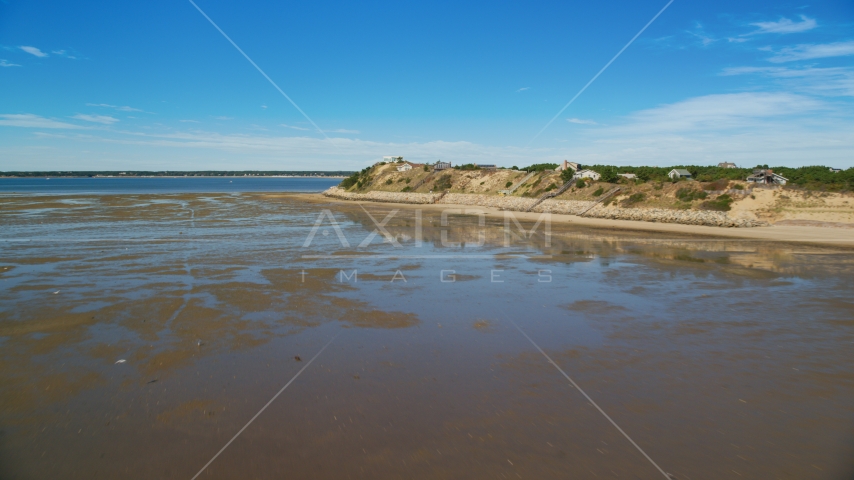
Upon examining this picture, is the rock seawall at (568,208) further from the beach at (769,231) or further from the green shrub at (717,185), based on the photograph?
the green shrub at (717,185)

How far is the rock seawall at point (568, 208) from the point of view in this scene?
3428 centimetres

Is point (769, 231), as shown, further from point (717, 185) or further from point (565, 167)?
point (565, 167)

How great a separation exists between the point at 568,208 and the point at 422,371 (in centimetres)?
4182

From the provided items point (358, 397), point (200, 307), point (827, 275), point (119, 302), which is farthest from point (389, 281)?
point (827, 275)

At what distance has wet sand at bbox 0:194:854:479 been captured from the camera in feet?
18.9

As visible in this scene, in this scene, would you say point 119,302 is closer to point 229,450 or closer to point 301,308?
point 301,308

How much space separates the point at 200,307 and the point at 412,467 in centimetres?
885

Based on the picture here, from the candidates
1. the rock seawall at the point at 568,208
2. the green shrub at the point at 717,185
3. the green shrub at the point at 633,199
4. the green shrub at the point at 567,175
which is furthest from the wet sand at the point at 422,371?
the green shrub at the point at 567,175

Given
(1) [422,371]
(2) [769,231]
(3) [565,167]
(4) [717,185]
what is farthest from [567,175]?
(1) [422,371]

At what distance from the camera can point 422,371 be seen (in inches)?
328

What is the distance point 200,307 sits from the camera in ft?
40.1

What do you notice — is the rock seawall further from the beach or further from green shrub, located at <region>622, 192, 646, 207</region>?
green shrub, located at <region>622, 192, 646, 207</region>

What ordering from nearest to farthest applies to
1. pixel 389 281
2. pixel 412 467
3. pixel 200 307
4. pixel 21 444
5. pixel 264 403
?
1. pixel 412 467
2. pixel 21 444
3. pixel 264 403
4. pixel 200 307
5. pixel 389 281

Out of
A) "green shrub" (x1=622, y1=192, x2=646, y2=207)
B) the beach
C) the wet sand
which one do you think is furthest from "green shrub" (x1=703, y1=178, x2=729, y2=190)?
the wet sand
